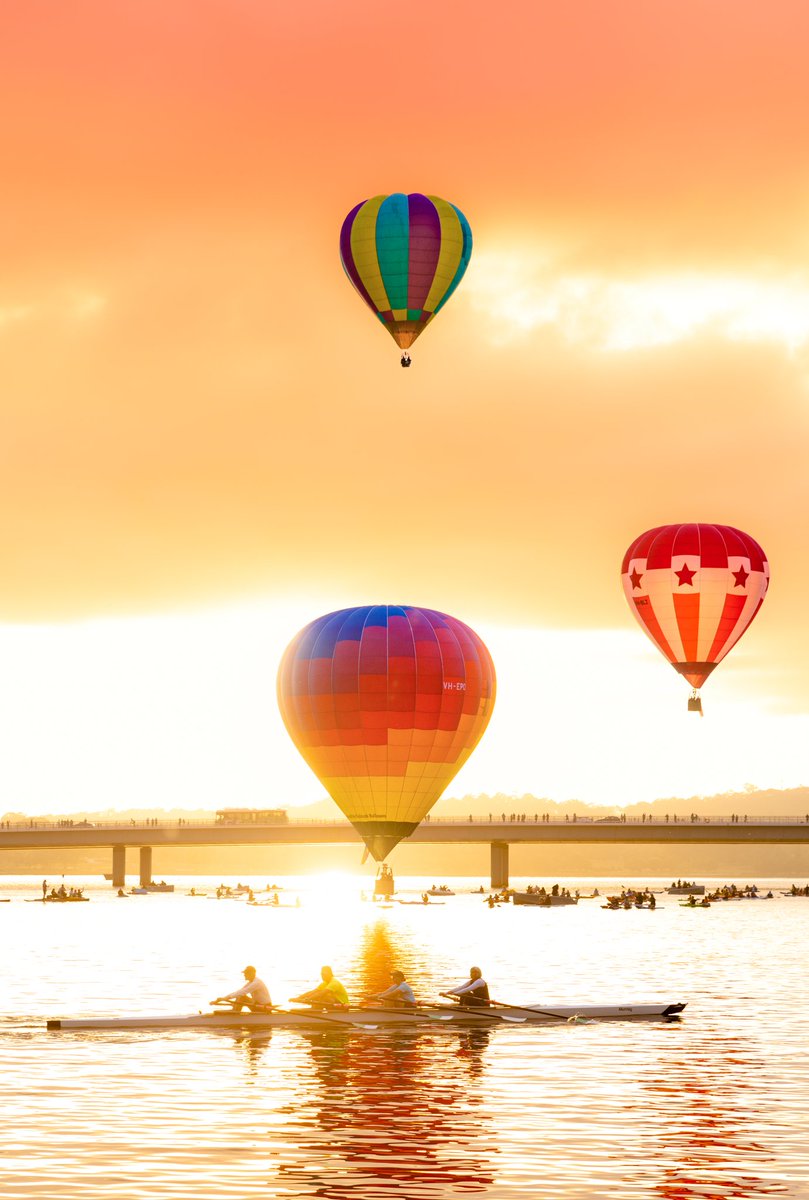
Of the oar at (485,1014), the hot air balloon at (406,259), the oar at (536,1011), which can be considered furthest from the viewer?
the hot air balloon at (406,259)

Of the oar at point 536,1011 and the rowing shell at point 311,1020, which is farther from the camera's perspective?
the oar at point 536,1011

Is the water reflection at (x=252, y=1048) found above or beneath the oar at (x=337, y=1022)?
beneath

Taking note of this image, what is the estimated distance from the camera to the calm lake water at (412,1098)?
102ft

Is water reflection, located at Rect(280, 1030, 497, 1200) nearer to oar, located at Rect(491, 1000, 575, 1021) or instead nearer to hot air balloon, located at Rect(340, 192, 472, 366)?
oar, located at Rect(491, 1000, 575, 1021)

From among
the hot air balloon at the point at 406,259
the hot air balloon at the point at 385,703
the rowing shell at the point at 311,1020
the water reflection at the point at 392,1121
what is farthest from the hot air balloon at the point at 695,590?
the water reflection at the point at 392,1121

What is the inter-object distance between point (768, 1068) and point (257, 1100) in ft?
47.2

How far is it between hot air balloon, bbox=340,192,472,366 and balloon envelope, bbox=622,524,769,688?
21.2 metres

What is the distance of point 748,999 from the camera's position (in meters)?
69.3

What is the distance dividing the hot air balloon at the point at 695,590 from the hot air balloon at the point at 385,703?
1094 centimetres

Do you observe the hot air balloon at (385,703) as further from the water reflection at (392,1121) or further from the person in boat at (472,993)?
the water reflection at (392,1121)

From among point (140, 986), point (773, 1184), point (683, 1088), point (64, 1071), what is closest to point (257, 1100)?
point (64, 1071)

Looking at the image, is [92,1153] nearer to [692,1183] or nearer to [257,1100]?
[257,1100]

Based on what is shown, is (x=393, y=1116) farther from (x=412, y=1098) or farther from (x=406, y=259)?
(x=406, y=259)

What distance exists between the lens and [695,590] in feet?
348
